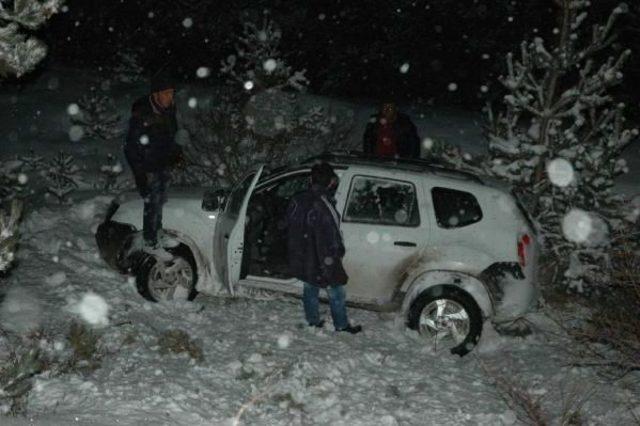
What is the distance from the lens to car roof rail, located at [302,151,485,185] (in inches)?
274

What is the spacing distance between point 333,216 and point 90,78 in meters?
15.7

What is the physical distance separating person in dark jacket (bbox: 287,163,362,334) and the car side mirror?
3.00 ft

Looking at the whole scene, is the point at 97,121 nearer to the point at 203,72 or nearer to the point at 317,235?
the point at 203,72

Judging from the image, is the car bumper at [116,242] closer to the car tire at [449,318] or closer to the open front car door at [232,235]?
the open front car door at [232,235]

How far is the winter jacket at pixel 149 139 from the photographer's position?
23.0 feet

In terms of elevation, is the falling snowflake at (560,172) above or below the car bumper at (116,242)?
above

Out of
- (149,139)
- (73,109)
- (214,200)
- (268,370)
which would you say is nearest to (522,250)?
(268,370)

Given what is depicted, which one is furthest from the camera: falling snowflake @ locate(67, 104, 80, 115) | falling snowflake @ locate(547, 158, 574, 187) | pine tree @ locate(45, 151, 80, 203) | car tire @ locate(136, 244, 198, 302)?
falling snowflake @ locate(67, 104, 80, 115)

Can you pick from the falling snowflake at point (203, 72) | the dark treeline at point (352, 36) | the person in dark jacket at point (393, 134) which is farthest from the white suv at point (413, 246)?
the falling snowflake at point (203, 72)

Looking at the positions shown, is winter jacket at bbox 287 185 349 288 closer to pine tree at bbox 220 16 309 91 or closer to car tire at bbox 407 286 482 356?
car tire at bbox 407 286 482 356

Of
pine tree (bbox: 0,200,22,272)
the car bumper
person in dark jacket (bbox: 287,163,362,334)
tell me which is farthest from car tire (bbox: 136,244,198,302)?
pine tree (bbox: 0,200,22,272)

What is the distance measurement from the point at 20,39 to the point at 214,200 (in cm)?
311

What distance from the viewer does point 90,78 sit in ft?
65.4

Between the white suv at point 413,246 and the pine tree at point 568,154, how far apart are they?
6.52ft
